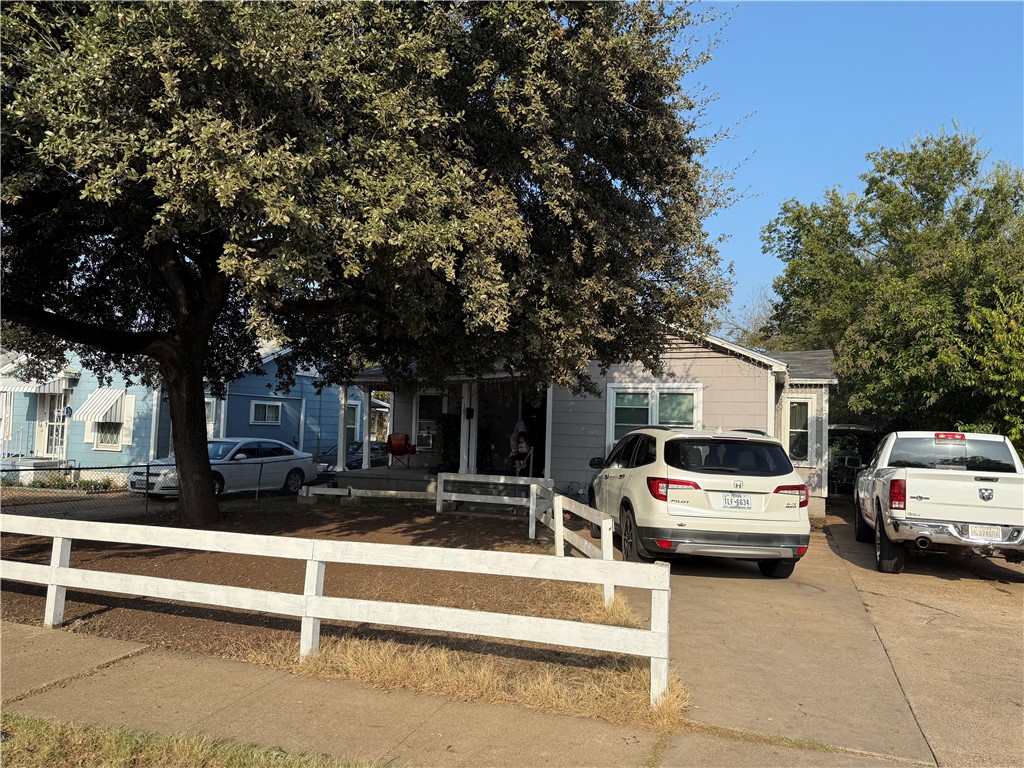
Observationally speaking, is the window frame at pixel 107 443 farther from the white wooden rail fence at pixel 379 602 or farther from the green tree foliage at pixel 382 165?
the white wooden rail fence at pixel 379 602

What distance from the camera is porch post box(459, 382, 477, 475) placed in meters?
16.6

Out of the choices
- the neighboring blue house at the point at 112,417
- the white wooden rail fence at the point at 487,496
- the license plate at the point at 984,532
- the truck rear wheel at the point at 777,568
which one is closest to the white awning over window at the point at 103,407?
the neighboring blue house at the point at 112,417

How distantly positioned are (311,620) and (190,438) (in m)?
6.92

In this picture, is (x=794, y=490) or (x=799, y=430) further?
(x=799, y=430)

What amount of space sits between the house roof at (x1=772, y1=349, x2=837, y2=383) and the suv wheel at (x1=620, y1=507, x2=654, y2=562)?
844 centimetres

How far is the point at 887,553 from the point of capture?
998 cm

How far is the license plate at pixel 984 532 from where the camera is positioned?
895 cm

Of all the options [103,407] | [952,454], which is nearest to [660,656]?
[952,454]

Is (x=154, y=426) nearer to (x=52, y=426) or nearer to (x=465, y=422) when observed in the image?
(x=52, y=426)

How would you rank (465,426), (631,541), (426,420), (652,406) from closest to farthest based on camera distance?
(631,541) → (465,426) → (652,406) → (426,420)

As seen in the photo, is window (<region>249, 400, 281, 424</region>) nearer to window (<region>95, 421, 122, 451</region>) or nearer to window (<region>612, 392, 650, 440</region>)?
window (<region>95, 421, 122, 451</region>)

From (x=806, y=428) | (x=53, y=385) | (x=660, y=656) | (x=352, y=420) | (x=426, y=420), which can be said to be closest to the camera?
(x=660, y=656)

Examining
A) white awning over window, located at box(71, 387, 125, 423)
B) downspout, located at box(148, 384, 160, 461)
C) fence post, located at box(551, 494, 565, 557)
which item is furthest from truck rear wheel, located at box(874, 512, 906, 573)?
white awning over window, located at box(71, 387, 125, 423)

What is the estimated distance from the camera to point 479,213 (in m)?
7.06
